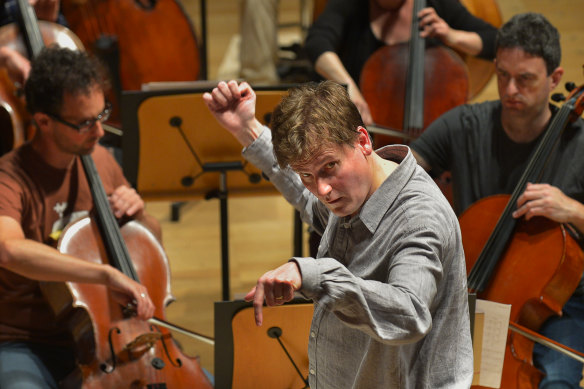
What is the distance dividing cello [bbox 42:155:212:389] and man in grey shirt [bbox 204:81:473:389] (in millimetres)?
715

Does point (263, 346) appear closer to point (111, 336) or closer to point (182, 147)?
point (111, 336)

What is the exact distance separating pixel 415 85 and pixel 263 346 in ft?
4.21

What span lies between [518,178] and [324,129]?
1.24 meters

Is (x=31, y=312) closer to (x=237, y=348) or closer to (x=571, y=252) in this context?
(x=237, y=348)

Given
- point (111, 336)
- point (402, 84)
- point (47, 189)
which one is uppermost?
point (402, 84)

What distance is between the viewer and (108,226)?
2.15 meters

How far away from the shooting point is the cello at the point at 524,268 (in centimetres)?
193

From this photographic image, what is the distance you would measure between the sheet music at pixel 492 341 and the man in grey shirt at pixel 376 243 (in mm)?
492

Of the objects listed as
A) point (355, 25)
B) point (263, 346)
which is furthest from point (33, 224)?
point (355, 25)

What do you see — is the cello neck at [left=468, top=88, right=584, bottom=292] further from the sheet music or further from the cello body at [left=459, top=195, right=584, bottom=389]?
the sheet music

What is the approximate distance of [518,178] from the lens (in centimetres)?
229

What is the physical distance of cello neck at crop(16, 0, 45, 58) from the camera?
2.58 metres

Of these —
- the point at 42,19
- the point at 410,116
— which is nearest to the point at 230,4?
the point at 42,19

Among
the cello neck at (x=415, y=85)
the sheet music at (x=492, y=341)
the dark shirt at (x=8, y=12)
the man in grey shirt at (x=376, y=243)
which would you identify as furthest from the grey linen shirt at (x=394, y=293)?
the dark shirt at (x=8, y=12)
